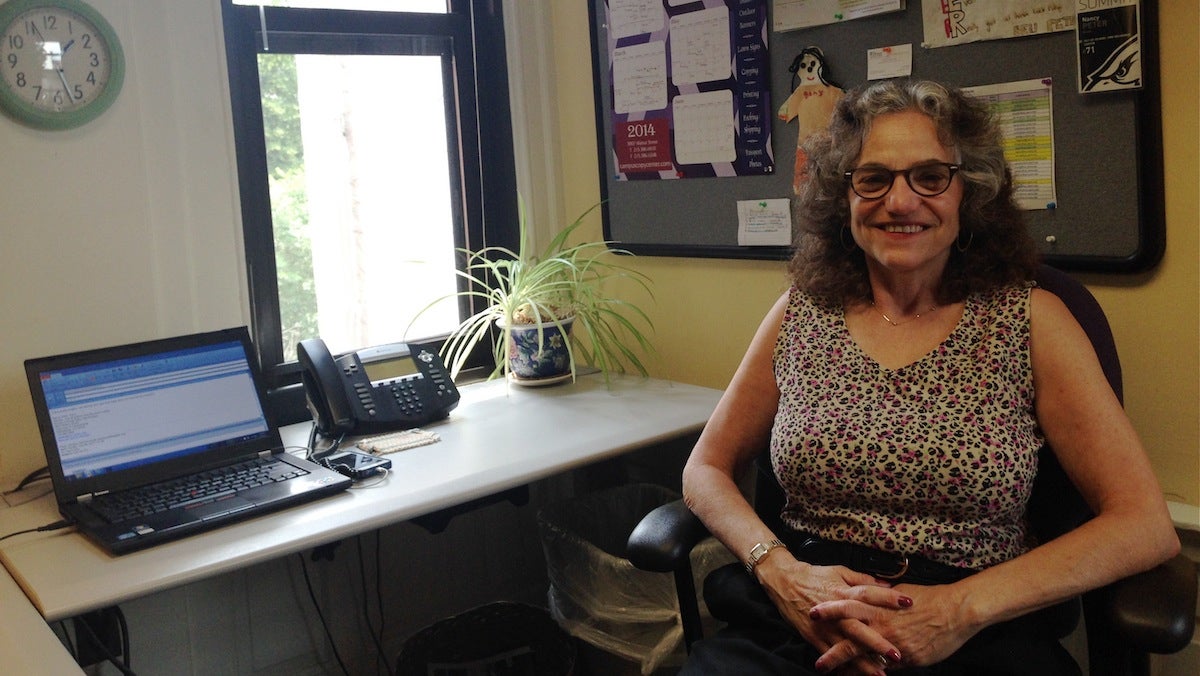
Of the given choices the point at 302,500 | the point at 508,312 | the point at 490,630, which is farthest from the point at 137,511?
the point at 508,312

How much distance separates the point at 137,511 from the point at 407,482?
417 millimetres

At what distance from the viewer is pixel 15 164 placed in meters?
1.83

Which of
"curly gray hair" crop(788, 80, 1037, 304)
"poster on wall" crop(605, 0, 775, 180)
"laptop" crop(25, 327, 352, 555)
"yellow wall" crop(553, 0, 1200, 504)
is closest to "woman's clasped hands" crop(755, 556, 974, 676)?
"curly gray hair" crop(788, 80, 1037, 304)

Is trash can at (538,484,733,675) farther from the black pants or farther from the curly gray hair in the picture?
the curly gray hair

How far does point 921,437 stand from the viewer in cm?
145

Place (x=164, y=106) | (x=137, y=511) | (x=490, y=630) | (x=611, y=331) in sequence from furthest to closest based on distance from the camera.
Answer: (x=611, y=331) < (x=490, y=630) < (x=164, y=106) < (x=137, y=511)

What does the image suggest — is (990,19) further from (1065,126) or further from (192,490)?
(192,490)

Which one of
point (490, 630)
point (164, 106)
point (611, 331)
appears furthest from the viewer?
point (611, 331)

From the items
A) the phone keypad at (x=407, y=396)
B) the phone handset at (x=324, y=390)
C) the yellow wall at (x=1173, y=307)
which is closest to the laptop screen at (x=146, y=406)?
the phone handset at (x=324, y=390)

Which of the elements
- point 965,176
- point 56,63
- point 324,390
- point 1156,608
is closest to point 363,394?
point 324,390

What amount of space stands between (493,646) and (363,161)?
44.1 inches

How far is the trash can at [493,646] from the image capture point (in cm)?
198

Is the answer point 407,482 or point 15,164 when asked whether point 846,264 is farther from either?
point 15,164

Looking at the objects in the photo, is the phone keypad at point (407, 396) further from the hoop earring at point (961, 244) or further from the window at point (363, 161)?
the hoop earring at point (961, 244)
